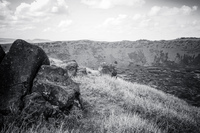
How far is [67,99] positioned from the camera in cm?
406

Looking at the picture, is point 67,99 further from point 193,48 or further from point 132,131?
point 193,48

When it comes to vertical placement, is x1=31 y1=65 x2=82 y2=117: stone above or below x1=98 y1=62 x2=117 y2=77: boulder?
above

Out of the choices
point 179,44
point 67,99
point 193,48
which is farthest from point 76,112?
point 179,44

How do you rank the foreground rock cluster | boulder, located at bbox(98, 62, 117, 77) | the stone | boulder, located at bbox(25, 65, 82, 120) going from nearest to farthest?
the foreground rock cluster, boulder, located at bbox(25, 65, 82, 120), the stone, boulder, located at bbox(98, 62, 117, 77)

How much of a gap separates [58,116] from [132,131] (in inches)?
87.6

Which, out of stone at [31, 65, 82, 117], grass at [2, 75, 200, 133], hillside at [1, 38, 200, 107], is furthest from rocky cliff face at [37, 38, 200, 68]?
stone at [31, 65, 82, 117]

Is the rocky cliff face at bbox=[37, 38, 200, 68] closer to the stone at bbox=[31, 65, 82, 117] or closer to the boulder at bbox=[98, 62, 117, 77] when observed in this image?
the boulder at bbox=[98, 62, 117, 77]

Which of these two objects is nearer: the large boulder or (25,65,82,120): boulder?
the large boulder

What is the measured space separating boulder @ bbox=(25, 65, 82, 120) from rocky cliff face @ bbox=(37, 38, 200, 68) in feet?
98.6

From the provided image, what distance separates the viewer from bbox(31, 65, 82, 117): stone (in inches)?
156

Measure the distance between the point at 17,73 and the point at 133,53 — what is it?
4609 centimetres

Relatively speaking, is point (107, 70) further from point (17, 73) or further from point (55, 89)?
point (17, 73)

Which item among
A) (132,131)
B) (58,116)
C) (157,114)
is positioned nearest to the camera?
(132,131)

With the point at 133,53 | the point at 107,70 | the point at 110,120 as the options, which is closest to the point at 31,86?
the point at 110,120
